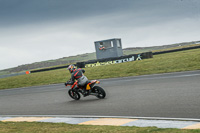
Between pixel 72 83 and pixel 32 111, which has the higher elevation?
pixel 72 83

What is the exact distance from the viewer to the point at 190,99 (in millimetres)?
9352

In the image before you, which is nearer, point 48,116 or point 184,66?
point 48,116

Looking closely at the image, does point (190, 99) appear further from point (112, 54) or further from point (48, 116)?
point (112, 54)

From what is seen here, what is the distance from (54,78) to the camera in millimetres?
29438

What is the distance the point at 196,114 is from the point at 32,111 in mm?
6465

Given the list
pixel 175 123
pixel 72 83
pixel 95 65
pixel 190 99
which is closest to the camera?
pixel 175 123

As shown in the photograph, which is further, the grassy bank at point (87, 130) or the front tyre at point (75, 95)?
the front tyre at point (75, 95)

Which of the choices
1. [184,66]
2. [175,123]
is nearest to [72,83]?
[175,123]

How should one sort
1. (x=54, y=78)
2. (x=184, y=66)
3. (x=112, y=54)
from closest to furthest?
(x=184, y=66), (x=54, y=78), (x=112, y=54)

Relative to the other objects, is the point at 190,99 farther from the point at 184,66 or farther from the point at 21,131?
the point at 184,66

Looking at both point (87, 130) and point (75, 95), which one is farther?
point (75, 95)

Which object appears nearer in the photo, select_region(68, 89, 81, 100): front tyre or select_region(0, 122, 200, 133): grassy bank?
select_region(0, 122, 200, 133): grassy bank

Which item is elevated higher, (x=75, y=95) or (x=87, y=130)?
(x=87, y=130)

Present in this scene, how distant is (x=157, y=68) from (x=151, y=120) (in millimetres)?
16734
